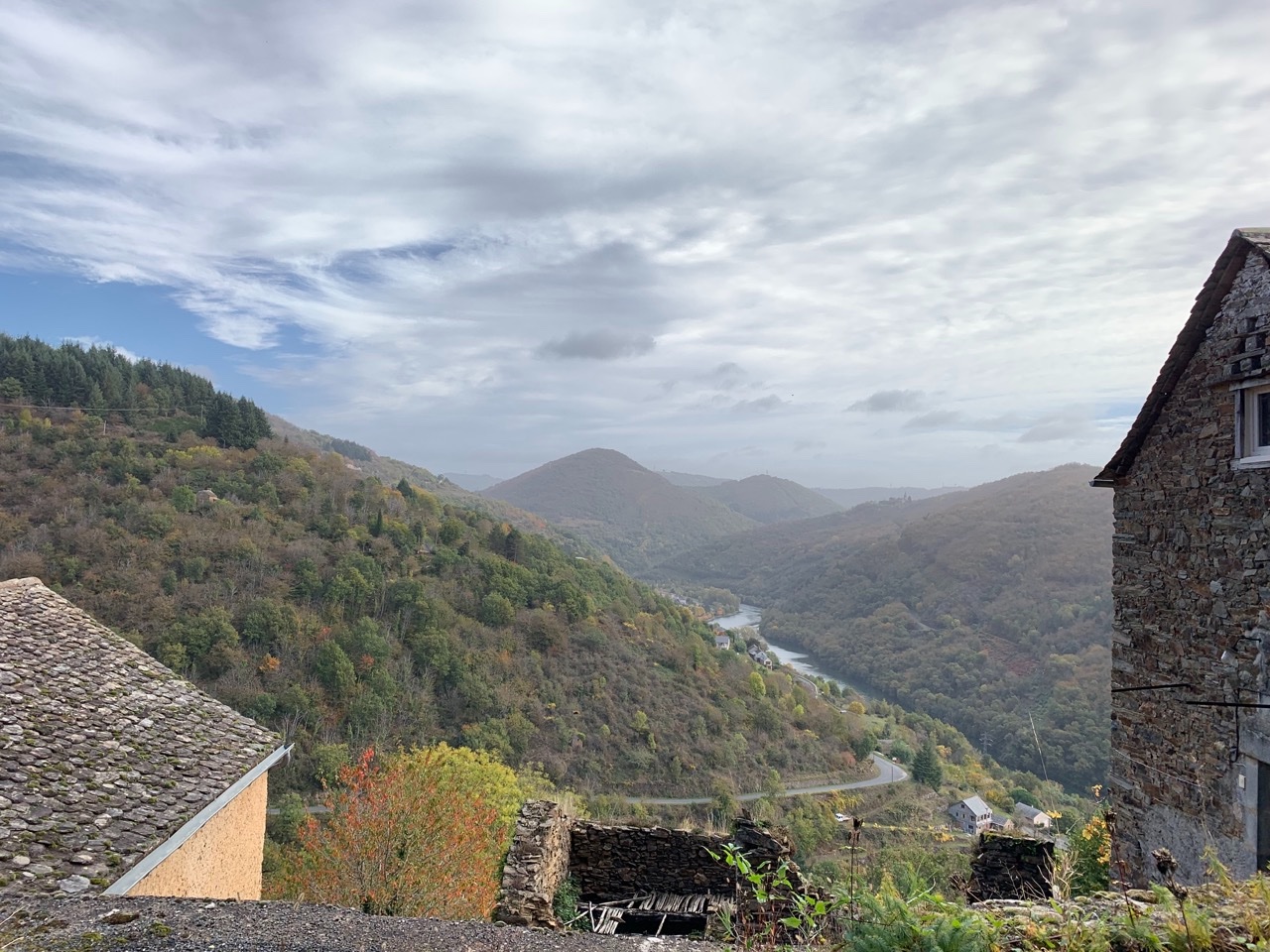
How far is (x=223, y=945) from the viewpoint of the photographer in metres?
2.95

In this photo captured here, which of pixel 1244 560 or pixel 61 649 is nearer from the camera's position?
pixel 1244 560

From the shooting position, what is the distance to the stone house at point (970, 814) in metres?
37.3

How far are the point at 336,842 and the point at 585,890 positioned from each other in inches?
196

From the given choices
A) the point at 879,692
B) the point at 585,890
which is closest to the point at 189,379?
the point at 585,890

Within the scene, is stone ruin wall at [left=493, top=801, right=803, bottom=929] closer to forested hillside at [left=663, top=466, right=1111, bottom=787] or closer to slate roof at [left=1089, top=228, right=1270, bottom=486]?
slate roof at [left=1089, top=228, right=1270, bottom=486]

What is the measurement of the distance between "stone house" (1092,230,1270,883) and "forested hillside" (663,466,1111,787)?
3124 centimetres

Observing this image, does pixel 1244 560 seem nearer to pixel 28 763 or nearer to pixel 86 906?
pixel 86 906

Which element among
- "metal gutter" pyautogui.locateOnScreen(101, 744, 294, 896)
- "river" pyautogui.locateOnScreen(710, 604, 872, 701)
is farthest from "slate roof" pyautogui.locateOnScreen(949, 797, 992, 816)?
→ "metal gutter" pyautogui.locateOnScreen(101, 744, 294, 896)

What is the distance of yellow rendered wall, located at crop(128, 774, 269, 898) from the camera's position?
18.9 feet

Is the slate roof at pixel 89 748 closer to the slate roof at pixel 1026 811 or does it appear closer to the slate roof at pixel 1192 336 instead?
the slate roof at pixel 1192 336

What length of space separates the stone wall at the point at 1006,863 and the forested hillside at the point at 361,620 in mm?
29512

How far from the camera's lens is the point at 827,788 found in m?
44.1

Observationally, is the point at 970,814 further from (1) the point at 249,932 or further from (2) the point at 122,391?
(2) the point at 122,391

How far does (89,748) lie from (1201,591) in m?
8.99
